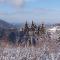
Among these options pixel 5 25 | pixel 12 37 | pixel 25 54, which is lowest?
pixel 25 54

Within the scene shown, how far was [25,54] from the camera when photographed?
11.0 feet

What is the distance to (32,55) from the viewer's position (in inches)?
134

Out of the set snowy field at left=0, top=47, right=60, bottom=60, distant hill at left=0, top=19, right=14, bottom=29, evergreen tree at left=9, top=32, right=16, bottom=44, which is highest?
distant hill at left=0, top=19, right=14, bottom=29

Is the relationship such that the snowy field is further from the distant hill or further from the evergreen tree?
the distant hill

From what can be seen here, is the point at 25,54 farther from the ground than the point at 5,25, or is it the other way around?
the point at 5,25

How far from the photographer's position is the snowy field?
3.34 metres

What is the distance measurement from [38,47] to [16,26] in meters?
0.58

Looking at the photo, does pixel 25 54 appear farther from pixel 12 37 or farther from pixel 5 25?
pixel 5 25

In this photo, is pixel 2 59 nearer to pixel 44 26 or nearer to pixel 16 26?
pixel 16 26

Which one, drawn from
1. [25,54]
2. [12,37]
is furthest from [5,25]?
[25,54]

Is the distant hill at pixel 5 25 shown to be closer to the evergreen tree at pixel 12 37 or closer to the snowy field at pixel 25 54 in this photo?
the evergreen tree at pixel 12 37

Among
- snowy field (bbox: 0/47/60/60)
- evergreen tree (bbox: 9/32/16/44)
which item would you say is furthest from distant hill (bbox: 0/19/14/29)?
snowy field (bbox: 0/47/60/60)

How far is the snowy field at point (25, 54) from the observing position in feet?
10.9

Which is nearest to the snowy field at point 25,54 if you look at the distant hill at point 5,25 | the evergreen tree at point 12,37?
the evergreen tree at point 12,37
